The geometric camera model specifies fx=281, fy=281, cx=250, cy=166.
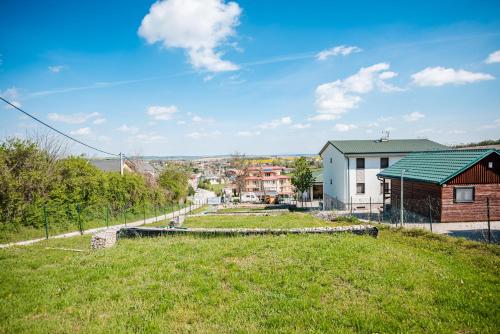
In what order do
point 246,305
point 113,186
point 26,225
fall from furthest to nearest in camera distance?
1. point 113,186
2. point 26,225
3. point 246,305

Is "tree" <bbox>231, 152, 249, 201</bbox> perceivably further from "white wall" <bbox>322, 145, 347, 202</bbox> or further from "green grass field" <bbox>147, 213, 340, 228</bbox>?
"green grass field" <bbox>147, 213, 340, 228</bbox>

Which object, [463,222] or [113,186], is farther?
[113,186]

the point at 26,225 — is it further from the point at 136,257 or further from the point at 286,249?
the point at 286,249

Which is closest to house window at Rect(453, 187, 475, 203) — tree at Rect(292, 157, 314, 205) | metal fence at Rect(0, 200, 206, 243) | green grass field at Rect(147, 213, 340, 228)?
green grass field at Rect(147, 213, 340, 228)

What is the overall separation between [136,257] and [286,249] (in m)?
4.54

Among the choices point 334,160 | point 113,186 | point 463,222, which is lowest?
point 463,222

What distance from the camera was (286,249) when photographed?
862cm

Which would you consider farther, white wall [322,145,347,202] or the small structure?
white wall [322,145,347,202]

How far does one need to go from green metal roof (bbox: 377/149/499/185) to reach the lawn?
1027 centimetres

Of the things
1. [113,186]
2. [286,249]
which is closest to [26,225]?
[113,186]

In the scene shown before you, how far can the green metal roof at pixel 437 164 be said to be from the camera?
57.4 feet

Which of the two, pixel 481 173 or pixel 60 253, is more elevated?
pixel 481 173

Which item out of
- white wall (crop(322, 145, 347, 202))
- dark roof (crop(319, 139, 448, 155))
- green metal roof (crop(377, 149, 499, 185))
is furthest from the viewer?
white wall (crop(322, 145, 347, 202))

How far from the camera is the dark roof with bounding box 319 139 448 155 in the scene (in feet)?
100
